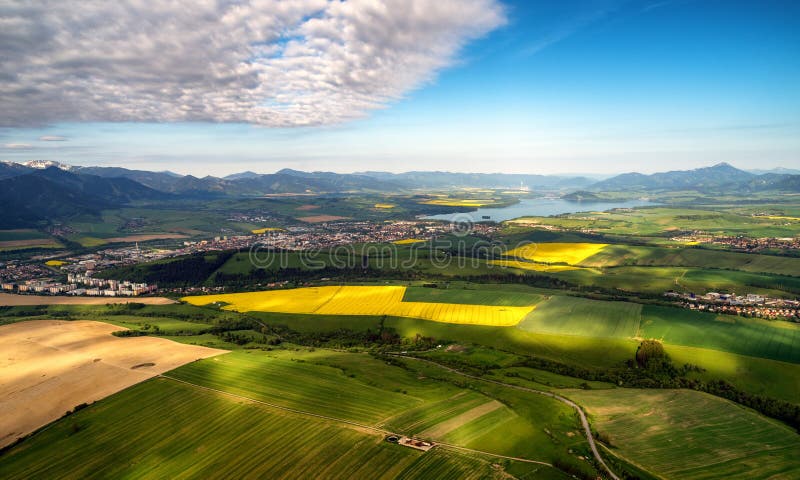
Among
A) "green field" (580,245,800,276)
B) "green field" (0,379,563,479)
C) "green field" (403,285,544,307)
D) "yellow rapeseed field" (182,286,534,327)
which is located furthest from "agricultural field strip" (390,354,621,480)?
"green field" (580,245,800,276)

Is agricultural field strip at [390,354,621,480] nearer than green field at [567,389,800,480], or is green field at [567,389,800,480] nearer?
green field at [567,389,800,480]

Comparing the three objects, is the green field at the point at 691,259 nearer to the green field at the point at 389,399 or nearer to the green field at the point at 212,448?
the green field at the point at 389,399

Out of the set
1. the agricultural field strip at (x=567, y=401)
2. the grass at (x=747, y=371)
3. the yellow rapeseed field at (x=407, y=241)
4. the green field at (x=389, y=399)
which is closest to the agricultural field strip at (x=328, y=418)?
the green field at (x=389, y=399)

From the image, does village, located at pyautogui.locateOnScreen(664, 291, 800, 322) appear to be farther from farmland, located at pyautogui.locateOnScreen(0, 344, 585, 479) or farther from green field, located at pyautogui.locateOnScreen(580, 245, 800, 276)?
farmland, located at pyautogui.locateOnScreen(0, 344, 585, 479)

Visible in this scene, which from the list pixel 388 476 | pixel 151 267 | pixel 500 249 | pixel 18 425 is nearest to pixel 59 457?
pixel 18 425

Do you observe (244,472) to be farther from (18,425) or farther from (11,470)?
(18,425)
